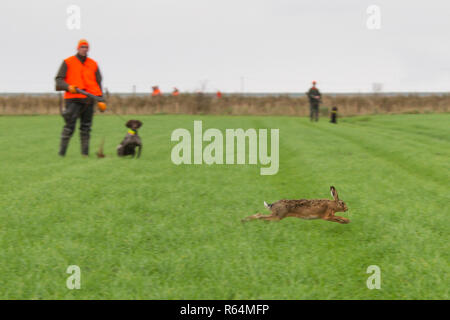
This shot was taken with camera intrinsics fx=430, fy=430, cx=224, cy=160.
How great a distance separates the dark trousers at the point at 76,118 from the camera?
31.0ft

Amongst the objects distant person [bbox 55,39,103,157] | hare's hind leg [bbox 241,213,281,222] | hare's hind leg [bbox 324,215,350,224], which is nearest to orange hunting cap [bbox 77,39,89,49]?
distant person [bbox 55,39,103,157]

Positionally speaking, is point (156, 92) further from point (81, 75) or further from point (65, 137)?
point (81, 75)

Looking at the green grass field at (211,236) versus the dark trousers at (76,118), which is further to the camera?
the dark trousers at (76,118)

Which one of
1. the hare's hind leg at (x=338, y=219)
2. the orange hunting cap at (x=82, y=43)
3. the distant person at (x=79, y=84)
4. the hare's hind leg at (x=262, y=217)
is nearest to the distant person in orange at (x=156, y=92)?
the distant person at (x=79, y=84)

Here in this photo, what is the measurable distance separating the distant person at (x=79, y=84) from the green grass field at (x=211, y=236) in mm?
2019

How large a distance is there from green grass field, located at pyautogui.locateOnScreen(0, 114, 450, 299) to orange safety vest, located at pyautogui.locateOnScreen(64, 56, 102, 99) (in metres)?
2.25

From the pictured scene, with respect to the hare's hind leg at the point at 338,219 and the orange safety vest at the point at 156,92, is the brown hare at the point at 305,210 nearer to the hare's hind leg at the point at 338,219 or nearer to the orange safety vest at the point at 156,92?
the hare's hind leg at the point at 338,219

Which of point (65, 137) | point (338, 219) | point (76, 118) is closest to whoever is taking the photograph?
point (338, 219)

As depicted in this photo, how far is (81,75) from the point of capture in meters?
9.21

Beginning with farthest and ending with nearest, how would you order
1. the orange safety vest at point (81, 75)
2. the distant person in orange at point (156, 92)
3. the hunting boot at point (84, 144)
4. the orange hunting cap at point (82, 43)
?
the distant person in orange at point (156, 92)
the hunting boot at point (84, 144)
the orange safety vest at point (81, 75)
the orange hunting cap at point (82, 43)

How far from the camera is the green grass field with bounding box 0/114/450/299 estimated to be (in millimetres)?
3016

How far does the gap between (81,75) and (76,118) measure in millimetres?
999

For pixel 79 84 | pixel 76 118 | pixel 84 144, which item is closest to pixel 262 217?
pixel 79 84
